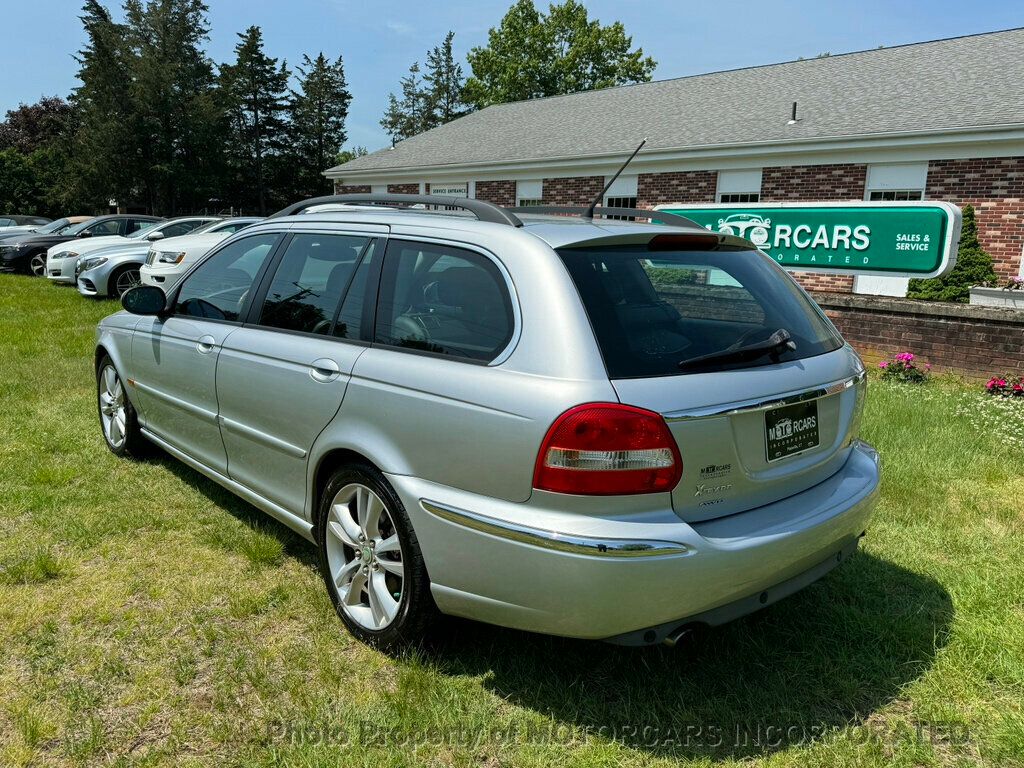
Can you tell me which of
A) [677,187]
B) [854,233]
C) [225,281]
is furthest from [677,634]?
[677,187]

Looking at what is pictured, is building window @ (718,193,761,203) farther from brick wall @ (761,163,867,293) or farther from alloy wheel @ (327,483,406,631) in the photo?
alloy wheel @ (327,483,406,631)

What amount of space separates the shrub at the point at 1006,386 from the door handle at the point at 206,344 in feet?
21.8

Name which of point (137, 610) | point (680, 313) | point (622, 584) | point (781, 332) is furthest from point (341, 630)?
point (781, 332)

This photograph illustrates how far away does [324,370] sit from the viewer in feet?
9.75

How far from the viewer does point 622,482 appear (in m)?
2.20

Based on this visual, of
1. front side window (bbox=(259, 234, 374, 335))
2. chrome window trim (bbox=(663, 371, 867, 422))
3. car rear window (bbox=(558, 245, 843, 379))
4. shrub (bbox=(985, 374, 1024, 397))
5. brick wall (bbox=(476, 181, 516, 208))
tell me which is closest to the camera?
chrome window trim (bbox=(663, 371, 867, 422))

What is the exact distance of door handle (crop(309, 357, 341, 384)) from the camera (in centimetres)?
292

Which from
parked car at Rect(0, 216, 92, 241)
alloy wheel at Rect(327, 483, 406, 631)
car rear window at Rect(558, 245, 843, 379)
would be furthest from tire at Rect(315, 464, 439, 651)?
parked car at Rect(0, 216, 92, 241)

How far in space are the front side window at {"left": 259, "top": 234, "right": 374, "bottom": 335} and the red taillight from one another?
1.33 m

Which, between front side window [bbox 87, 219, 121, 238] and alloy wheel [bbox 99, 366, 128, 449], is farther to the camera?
front side window [bbox 87, 219, 121, 238]

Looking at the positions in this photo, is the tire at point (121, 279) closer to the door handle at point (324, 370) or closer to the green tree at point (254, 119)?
the door handle at point (324, 370)

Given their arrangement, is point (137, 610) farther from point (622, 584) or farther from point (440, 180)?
point (440, 180)

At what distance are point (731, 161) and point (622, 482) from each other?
15.9 m

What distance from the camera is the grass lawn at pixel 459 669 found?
2.39 m
